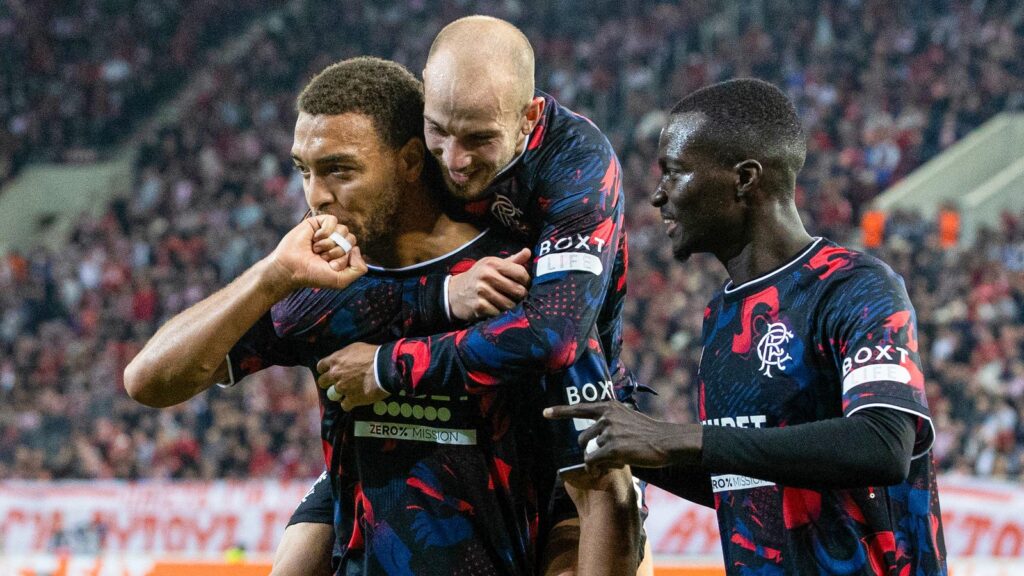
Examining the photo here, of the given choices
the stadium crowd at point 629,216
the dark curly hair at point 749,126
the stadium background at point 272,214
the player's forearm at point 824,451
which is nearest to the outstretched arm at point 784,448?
the player's forearm at point 824,451

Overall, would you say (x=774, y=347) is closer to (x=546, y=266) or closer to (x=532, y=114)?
(x=546, y=266)

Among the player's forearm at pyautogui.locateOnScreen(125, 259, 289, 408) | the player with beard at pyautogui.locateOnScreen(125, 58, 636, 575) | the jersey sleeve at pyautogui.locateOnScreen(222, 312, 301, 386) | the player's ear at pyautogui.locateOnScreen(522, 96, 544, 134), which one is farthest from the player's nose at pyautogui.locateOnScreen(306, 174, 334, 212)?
the player's ear at pyautogui.locateOnScreen(522, 96, 544, 134)

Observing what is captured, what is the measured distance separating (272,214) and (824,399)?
55.3 ft

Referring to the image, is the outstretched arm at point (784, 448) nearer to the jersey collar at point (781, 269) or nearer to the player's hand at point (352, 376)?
the jersey collar at point (781, 269)

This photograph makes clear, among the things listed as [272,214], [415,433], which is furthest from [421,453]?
[272,214]

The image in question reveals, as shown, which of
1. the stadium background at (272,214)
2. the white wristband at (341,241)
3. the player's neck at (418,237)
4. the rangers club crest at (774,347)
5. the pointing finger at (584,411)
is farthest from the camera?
the stadium background at (272,214)

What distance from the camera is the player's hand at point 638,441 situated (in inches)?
109

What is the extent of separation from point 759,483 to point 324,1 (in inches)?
929

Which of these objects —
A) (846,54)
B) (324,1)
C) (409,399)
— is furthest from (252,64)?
(409,399)

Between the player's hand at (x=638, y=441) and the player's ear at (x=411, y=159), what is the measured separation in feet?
3.20

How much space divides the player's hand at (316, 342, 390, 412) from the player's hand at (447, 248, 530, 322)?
0.86ft

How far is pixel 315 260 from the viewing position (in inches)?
125

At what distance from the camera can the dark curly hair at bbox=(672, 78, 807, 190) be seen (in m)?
3.28

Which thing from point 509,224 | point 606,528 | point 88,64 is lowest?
point 606,528
